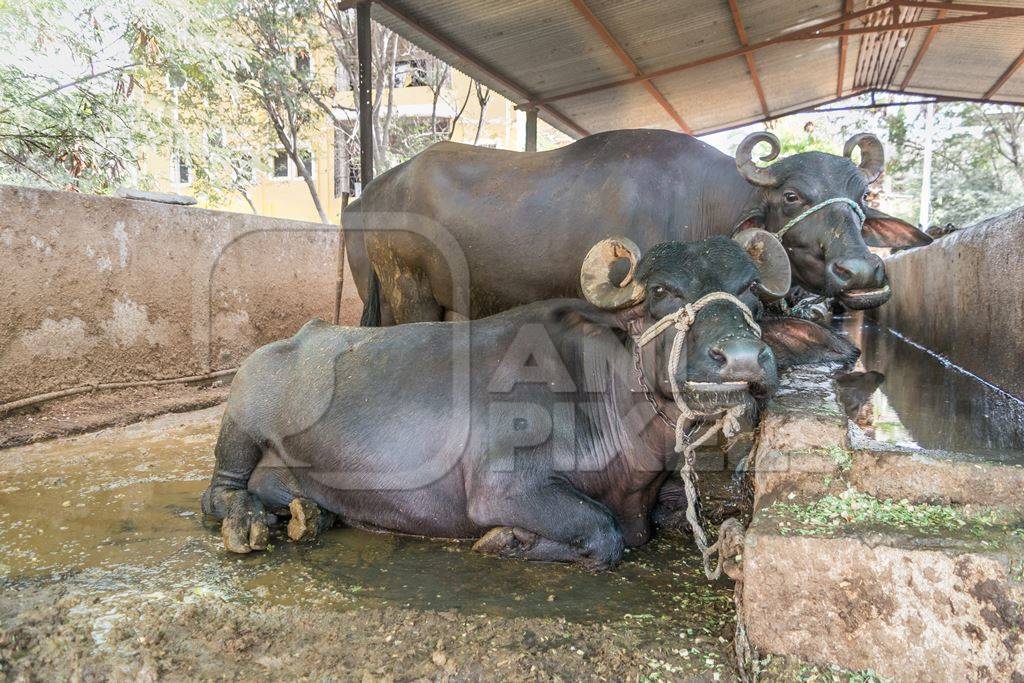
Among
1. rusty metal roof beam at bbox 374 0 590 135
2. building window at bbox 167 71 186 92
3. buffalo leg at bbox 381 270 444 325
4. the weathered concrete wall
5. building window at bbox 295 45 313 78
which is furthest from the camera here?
building window at bbox 295 45 313 78

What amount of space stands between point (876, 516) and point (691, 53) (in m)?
6.62

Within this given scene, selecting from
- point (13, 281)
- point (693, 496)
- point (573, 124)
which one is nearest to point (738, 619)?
point (693, 496)

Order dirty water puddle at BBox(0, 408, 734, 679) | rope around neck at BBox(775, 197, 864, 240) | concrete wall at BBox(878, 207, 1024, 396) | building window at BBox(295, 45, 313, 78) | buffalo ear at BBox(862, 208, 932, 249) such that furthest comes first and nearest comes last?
1. building window at BBox(295, 45, 313, 78)
2. buffalo ear at BBox(862, 208, 932, 249)
3. concrete wall at BBox(878, 207, 1024, 396)
4. rope around neck at BBox(775, 197, 864, 240)
5. dirty water puddle at BBox(0, 408, 734, 679)

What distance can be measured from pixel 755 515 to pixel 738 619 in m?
0.30

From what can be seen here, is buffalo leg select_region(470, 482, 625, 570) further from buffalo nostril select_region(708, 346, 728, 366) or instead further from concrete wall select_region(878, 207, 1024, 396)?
concrete wall select_region(878, 207, 1024, 396)

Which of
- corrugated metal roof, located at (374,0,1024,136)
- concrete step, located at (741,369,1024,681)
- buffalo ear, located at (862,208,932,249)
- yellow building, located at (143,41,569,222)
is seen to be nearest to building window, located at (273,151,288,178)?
yellow building, located at (143,41,569,222)

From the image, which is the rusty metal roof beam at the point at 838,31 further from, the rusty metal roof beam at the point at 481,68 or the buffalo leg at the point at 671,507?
the buffalo leg at the point at 671,507

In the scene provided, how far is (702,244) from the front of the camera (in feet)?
9.05

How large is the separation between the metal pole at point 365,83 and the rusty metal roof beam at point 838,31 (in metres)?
2.44

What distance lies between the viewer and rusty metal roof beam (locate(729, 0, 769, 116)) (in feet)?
21.6

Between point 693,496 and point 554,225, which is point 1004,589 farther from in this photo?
point 554,225

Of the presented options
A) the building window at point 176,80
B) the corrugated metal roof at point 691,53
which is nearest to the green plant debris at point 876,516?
the corrugated metal roof at point 691,53

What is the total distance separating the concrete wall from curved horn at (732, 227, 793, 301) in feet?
6.59

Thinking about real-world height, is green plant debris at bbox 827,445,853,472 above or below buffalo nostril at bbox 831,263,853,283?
below
